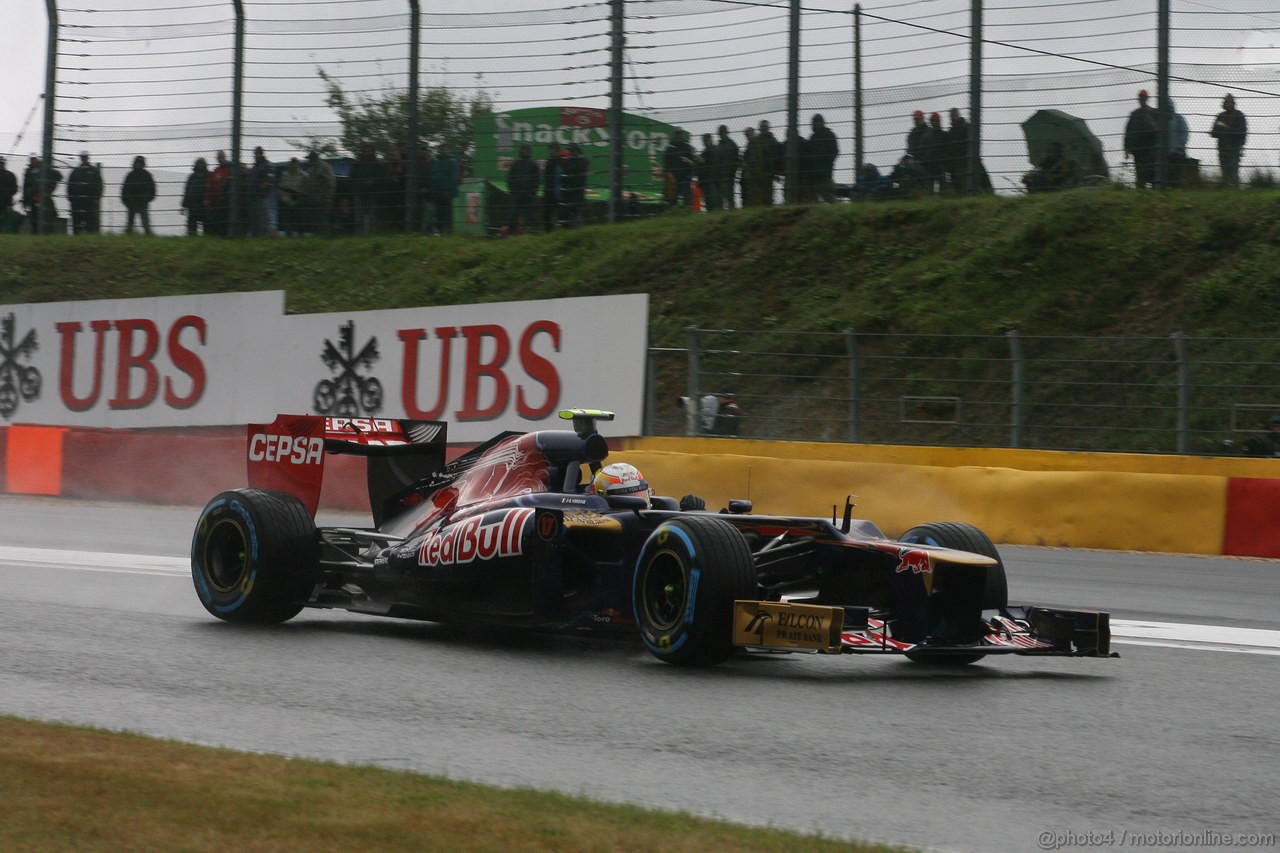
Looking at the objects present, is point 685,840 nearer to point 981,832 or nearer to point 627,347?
point 981,832

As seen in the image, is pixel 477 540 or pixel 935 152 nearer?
pixel 477 540

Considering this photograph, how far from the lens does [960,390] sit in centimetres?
1817

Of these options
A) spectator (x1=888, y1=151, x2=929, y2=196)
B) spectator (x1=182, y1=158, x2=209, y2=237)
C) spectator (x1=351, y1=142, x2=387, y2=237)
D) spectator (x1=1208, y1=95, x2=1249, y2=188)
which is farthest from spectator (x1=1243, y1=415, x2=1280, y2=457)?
spectator (x1=182, y1=158, x2=209, y2=237)

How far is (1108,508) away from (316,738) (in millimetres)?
9821

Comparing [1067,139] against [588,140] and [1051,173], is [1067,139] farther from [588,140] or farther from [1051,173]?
[588,140]

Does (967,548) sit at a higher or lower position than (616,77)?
lower

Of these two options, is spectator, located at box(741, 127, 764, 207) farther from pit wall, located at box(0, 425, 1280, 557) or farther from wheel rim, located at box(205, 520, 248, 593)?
wheel rim, located at box(205, 520, 248, 593)

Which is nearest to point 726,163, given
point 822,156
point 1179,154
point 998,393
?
point 822,156

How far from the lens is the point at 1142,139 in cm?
1881

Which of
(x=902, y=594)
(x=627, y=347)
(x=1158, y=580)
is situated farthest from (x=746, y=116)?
(x=902, y=594)

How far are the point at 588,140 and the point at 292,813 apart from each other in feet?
60.4

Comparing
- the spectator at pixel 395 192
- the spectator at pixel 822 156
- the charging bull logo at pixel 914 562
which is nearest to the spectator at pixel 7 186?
the spectator at pixel 395 192

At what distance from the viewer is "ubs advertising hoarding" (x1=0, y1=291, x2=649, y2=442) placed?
685 inches

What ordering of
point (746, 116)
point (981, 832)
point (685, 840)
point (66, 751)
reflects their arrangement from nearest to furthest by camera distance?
point (685, 840)
point (981, 832)
point (66, 751)
point (746, 116)
